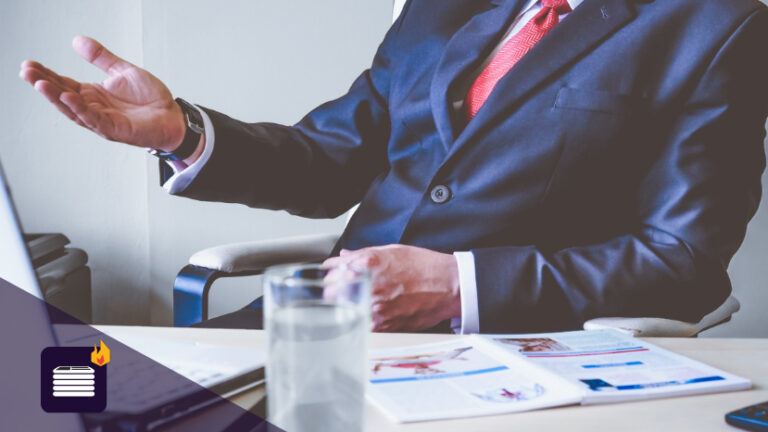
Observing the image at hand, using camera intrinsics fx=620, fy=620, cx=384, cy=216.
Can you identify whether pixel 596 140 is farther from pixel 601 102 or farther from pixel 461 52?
pixel 461 52

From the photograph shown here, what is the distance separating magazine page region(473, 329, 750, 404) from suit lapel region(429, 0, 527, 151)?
492 mm

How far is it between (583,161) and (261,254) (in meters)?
0.60

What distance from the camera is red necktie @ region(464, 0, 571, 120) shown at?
113cm

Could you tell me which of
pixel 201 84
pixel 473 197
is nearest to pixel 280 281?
pixel 473 197

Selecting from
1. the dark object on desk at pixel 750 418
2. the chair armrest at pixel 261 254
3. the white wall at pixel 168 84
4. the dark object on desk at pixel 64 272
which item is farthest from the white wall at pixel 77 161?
the dark object on desk at pixel 750 418

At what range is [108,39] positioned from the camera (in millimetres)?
2096

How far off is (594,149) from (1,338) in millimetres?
904

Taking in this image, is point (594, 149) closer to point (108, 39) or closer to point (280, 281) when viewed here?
point (280, 281)

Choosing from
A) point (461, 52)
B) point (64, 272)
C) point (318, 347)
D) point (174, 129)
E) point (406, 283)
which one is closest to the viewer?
point (318, 347)

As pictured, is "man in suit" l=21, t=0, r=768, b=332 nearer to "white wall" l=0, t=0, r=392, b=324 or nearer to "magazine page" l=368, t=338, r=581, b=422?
"magazine page" l=368, t=338, r=581, b=422

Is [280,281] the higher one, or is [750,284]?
[280,281]

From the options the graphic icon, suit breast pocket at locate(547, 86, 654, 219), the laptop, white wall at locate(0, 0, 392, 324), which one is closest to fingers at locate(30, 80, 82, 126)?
the laptop

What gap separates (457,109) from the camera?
3.83ft

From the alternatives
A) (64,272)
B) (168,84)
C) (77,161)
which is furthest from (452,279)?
(77,161)
